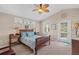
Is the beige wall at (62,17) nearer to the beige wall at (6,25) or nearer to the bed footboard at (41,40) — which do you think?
the bed footboard at (41,40)

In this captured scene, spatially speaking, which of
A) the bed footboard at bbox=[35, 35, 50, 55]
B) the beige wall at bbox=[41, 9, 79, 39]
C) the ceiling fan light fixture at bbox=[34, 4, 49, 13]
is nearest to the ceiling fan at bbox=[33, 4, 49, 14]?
the ceiling fan light fixture at bbox=[34, 4, 49, 13]

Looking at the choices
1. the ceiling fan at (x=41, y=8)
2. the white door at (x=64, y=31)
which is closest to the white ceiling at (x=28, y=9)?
the ceiling fan at (x=41, y=8)

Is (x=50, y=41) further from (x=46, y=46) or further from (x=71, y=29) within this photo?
(x=71, y=29)

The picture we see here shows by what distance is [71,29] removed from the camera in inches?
76.8

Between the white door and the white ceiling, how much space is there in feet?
0.95

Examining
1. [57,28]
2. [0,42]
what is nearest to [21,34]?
[0,42]

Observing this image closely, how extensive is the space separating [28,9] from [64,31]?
0.86 metres

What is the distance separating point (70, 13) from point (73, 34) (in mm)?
425

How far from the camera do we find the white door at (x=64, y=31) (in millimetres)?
1963

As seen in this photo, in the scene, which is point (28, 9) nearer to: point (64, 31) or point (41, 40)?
point (41, 40)

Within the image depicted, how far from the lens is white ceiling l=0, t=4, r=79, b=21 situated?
1.85 meters
